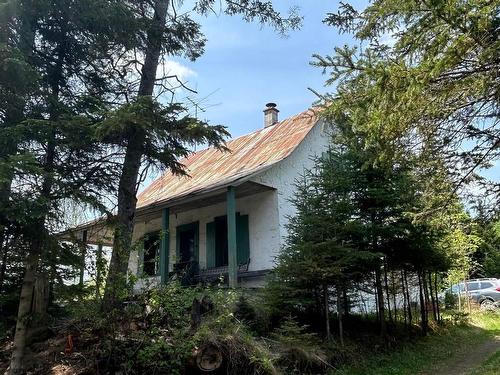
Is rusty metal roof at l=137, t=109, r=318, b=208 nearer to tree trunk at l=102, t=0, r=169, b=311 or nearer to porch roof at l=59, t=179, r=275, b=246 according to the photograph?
porch roof at l=59, t=179, r=275, b=246

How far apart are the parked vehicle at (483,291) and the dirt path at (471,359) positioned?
765 centimetres

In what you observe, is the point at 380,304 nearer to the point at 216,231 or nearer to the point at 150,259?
the point at 150,259

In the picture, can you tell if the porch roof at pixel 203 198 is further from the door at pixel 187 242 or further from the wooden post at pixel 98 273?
the wooden post at pixel 98 273

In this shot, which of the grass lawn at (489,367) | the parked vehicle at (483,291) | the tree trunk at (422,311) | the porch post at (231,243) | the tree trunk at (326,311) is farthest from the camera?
the parked vehicle at (483,291)

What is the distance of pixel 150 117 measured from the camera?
716 centimetres

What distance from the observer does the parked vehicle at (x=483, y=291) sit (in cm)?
1858

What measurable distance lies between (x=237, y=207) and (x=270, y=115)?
204 inches

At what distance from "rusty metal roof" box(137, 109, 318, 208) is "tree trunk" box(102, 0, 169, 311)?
3381mm

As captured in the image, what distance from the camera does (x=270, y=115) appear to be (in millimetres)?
18203

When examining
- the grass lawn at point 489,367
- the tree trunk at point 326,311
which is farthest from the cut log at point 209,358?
the grass lawn at point 489,367

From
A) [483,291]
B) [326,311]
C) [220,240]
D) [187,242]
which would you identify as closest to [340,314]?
[326,311]

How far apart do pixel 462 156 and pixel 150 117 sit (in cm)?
463

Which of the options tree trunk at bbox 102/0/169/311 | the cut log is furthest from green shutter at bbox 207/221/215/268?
the cut log

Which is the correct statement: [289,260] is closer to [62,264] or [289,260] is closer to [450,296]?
[62,264]
